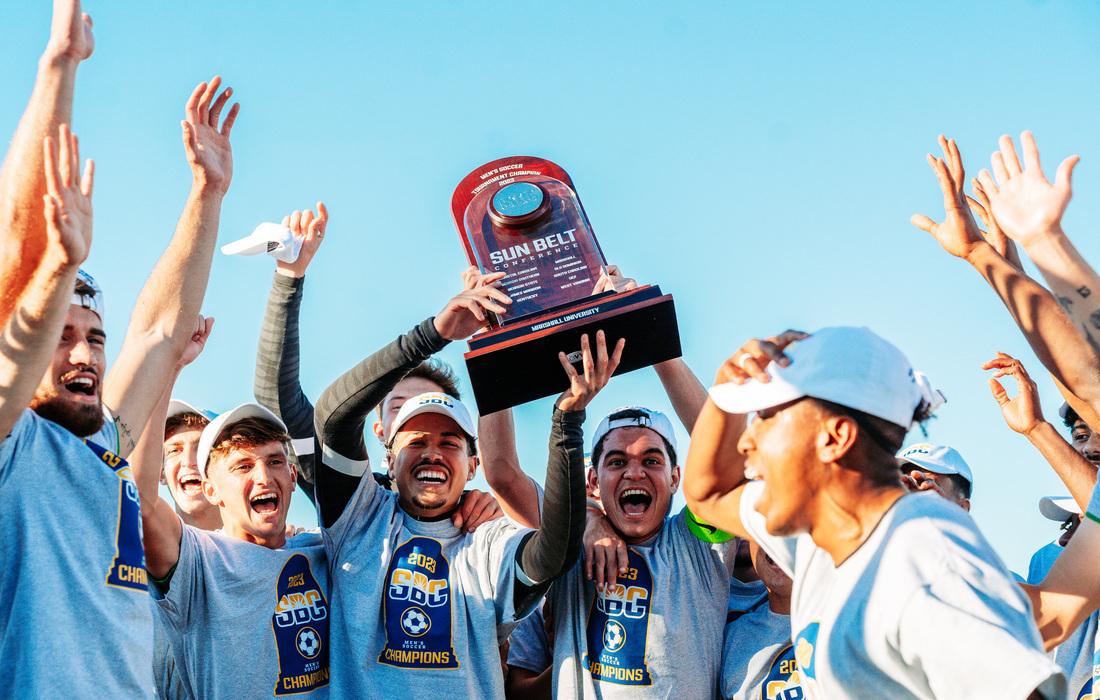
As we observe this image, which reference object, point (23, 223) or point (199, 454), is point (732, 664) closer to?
point (199, 454)

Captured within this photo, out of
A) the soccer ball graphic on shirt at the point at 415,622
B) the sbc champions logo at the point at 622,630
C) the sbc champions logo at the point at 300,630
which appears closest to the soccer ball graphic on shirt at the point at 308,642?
the sbc champions logo at the point at 300,630

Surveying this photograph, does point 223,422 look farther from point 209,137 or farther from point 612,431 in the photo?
point 612,431

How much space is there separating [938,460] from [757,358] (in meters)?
3.74

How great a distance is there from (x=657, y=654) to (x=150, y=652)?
2579mm

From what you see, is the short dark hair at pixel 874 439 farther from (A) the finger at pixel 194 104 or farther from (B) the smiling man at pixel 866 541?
(A) the finger at pixel 194 104

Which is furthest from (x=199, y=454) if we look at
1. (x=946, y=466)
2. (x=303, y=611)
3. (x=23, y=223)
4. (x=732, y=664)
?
(x=946, y=466)

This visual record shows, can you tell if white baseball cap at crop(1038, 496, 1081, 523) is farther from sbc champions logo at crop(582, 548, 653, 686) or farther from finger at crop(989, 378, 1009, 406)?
sbc champions logo at crop(582, 548, 653, 686)

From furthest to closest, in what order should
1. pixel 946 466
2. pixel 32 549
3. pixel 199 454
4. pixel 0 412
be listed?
pixel 946 466 → pixel 199 454 → pixel 32 549 → pixel 0 412

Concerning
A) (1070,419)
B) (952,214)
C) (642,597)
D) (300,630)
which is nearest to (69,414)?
(300,630)

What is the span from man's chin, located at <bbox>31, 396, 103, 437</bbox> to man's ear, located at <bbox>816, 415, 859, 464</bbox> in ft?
9.48

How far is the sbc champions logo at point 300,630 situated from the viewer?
5.49 metres

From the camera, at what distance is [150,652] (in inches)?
175

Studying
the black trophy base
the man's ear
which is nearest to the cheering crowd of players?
the man's ear

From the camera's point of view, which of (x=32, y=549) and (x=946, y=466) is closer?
(x=32, y=549)
